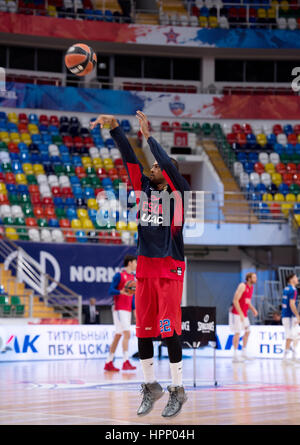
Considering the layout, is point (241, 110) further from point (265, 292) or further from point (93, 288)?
point (93, 288)

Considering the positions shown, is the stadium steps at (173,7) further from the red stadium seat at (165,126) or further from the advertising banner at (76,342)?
the advertising banner at (76,342)

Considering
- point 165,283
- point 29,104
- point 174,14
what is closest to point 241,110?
point 174,14

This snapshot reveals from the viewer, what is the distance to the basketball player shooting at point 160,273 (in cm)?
735

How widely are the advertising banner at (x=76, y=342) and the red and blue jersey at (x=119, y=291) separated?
4302 millimetres

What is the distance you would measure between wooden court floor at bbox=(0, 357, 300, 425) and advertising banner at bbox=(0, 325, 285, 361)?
2734 mm

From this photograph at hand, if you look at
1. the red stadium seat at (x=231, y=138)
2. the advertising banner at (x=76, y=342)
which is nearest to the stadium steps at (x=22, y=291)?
the advertising banner at (x=76, y=342)

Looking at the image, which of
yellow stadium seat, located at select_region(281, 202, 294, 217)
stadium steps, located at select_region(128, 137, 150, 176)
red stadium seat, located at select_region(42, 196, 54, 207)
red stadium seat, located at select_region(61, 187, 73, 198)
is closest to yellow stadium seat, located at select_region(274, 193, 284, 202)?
yellow stadium seat, located at select_region(281, 202, 294, 217)

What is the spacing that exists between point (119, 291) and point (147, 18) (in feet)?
78.1

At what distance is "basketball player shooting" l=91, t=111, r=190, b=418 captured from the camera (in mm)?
7348

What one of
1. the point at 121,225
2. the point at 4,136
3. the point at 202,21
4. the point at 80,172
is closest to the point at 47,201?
the point at 80,172

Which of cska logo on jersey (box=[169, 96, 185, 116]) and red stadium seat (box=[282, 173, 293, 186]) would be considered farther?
cska logo on jersey (box=[169, 96, 185, 116])

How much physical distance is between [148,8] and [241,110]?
24.3ft

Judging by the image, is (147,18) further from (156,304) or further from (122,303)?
(156,304)

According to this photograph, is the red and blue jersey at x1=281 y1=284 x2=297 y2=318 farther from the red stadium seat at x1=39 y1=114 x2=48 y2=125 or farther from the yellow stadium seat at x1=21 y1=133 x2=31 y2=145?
the red stadium seat at x1=39 y1=114 x2=48 y2=125
